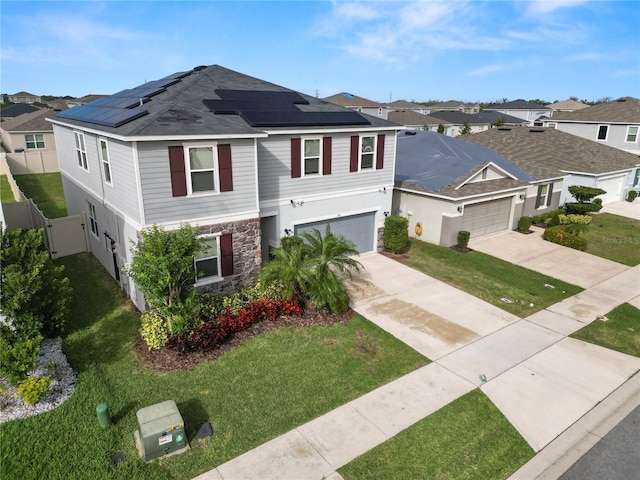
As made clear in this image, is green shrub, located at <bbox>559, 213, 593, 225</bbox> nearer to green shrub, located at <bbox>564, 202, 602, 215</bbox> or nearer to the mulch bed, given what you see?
green shrub, located at <bbox>564, 202, 602, 215</bbox>

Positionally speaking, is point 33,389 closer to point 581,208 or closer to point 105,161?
point 105,161

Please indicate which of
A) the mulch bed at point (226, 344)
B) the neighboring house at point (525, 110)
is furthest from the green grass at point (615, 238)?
the neighboring house at point (525, 110)

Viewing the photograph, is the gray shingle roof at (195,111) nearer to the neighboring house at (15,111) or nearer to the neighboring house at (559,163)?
the neighboring house at (559,163)

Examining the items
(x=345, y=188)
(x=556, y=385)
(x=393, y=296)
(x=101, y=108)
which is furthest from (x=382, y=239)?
Result: (x=101, y=108)

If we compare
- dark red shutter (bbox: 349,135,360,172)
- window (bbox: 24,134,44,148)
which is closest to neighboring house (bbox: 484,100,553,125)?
dark red shutter (bbox: 349,135,360,172)

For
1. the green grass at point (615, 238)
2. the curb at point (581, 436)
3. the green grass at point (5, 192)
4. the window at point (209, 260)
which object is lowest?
the curb at point (581, 436)

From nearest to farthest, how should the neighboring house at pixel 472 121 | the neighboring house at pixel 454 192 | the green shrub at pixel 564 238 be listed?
the neighboring house at pixel 454 192
the green shrub at pixel 564 238
the neighboring house at pixel 472 121

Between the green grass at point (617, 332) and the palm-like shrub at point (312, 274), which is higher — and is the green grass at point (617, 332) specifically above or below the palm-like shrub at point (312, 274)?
below
